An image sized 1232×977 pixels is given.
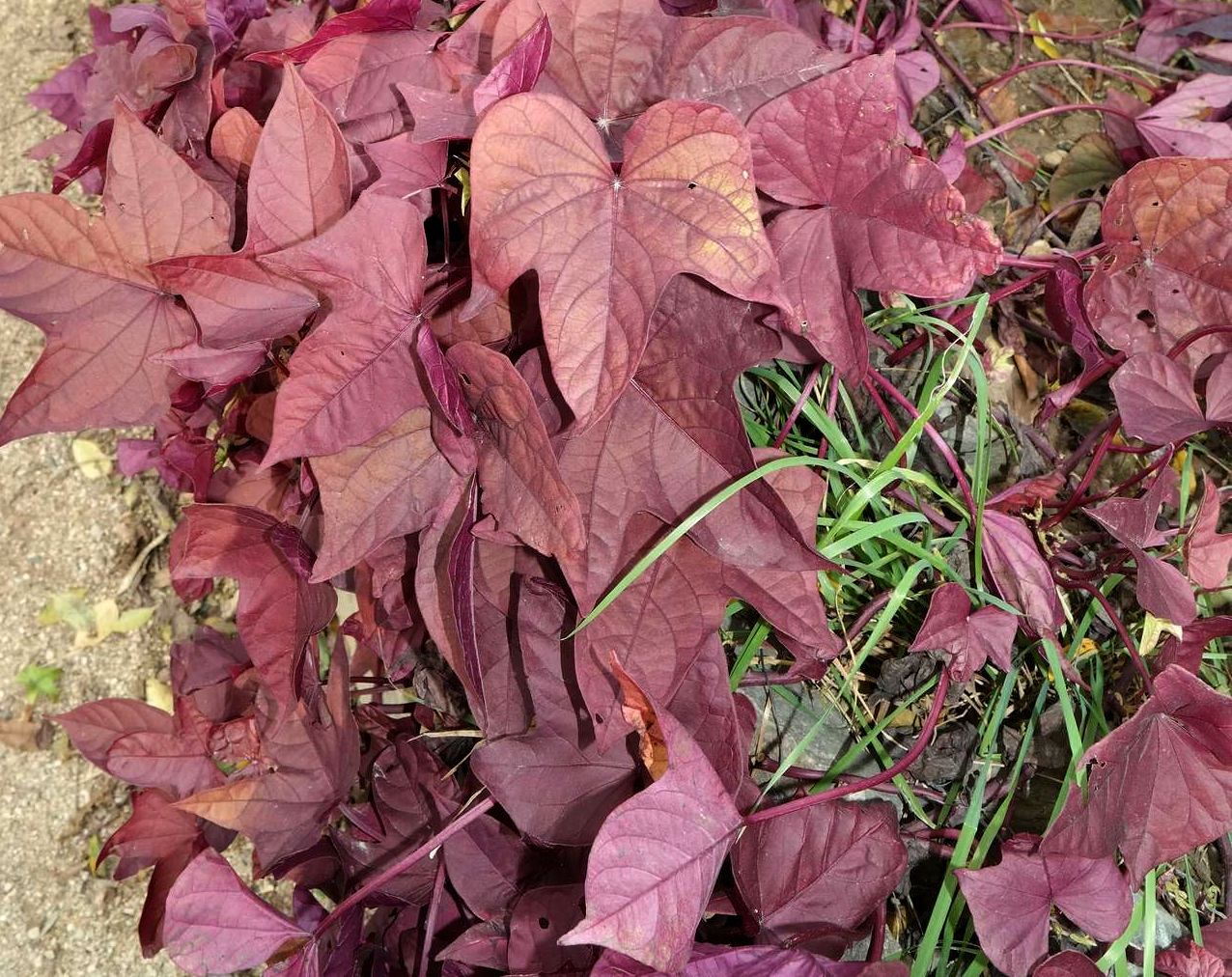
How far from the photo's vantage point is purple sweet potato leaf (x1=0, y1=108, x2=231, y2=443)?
2.70ft

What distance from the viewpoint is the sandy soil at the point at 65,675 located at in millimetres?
1351

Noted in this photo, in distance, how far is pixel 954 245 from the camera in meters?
0.74

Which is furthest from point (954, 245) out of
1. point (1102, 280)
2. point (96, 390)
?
point (96, 390)

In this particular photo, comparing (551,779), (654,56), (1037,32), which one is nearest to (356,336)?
(654,56)

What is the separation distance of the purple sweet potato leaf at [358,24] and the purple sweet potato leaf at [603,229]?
22 cm

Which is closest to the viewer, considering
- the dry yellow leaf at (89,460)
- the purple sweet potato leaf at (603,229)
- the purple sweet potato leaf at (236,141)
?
the purple sweet potato leaf at (603,229)

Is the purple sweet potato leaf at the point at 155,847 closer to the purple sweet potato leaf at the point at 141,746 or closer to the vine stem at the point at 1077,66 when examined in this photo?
the purple sweet potato leaf at the point at 141,746

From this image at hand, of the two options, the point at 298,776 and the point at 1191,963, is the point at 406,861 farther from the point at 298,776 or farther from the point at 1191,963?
the point at 1191,963

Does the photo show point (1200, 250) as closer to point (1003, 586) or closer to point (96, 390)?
point (1003, 586)

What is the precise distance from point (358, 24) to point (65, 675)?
1.14 m

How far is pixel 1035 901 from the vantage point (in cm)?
80

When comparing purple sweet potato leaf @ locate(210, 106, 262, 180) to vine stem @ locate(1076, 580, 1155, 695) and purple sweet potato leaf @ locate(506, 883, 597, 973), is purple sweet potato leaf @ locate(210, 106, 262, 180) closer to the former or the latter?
purple sweet potato leaf @ locate(506, 883, 597, 973)

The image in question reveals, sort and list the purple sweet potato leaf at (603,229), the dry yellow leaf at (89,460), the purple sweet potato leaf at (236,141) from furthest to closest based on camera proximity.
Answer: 1. the dry yellow leaf at (89,460)
2. the purple sweet potato leaf at (236,141)
3. the purple sweet potato leaf at (603,229)

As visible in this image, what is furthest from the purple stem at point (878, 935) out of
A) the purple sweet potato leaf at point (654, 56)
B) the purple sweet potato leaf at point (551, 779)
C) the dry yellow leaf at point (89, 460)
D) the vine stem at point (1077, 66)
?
the dry yellow leaf at point (89, 460)
